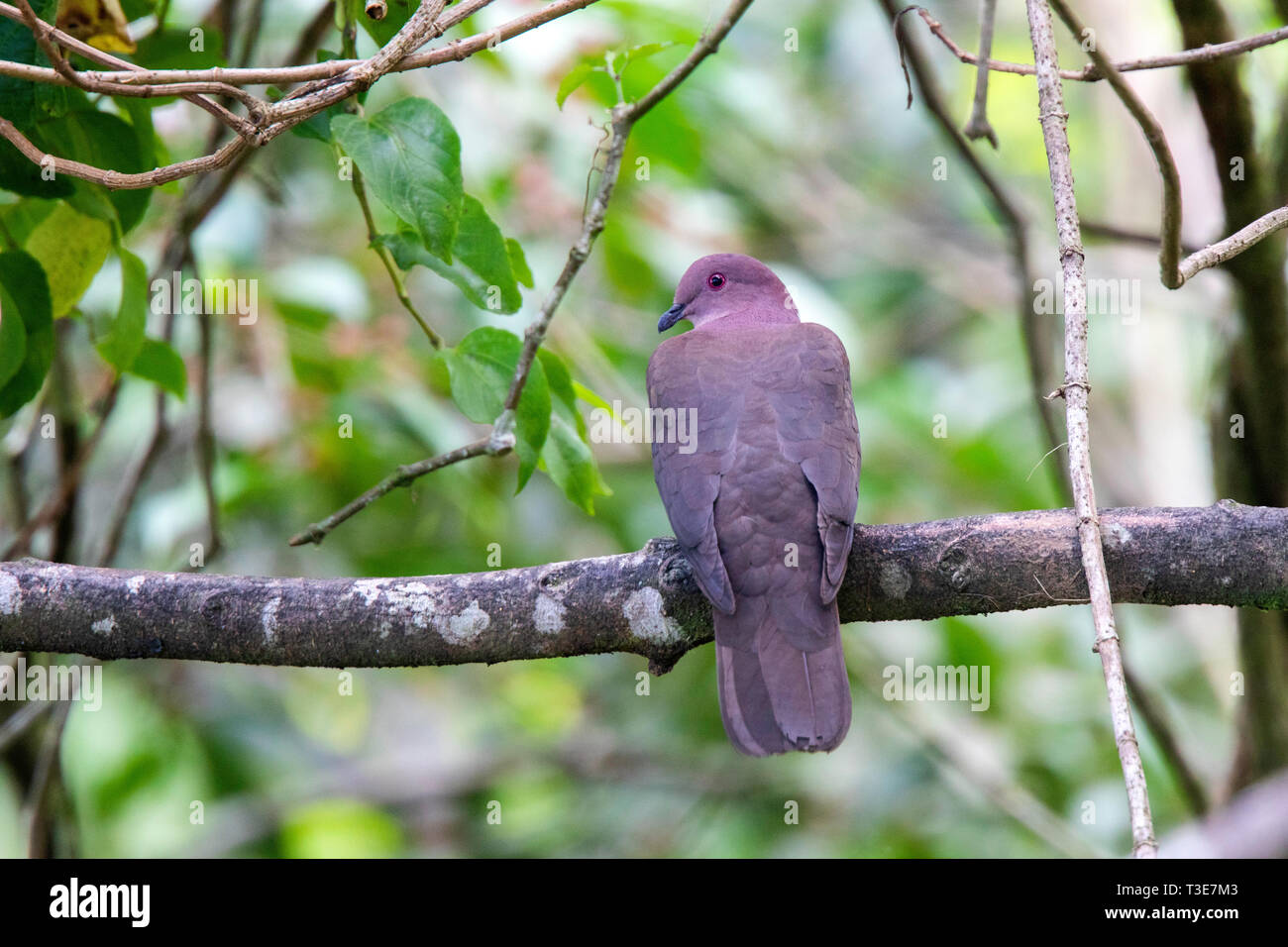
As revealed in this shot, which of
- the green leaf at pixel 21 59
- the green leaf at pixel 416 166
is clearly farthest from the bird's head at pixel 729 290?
the green leaf at pixel 21 59

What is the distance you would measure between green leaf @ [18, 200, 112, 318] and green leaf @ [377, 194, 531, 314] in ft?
2.28

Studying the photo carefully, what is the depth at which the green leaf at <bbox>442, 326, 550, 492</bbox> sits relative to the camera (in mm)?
2465

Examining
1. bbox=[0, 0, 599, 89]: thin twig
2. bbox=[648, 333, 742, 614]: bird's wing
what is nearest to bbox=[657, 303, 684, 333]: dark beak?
bbox=[648, 333, 742, 614]: bird's wing

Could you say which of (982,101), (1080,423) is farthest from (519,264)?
(1080,423)

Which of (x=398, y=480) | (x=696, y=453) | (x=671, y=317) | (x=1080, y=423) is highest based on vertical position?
(x=671, y=317)

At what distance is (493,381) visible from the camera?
2.56 meters

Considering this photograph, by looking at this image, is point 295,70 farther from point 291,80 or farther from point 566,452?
point 566,452

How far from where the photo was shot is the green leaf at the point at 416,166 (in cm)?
223

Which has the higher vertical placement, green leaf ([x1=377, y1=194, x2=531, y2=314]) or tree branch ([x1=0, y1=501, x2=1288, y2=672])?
green leaf ([x1=377, y1=194, x2=531, y2=314])

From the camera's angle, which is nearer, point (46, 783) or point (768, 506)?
point (768, 506)

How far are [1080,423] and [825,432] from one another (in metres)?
1.16

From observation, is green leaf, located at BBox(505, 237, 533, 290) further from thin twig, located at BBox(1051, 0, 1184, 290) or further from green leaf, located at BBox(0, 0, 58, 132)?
thin twig, located at BBox(1051, 0, 1184, 290)

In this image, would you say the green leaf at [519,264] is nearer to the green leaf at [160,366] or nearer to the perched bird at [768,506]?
the perched bird at [768,506]

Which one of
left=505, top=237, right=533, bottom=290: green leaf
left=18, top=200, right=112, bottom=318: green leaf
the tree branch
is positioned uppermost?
left=18, top=200, right=112, bottom=318: green leaf
